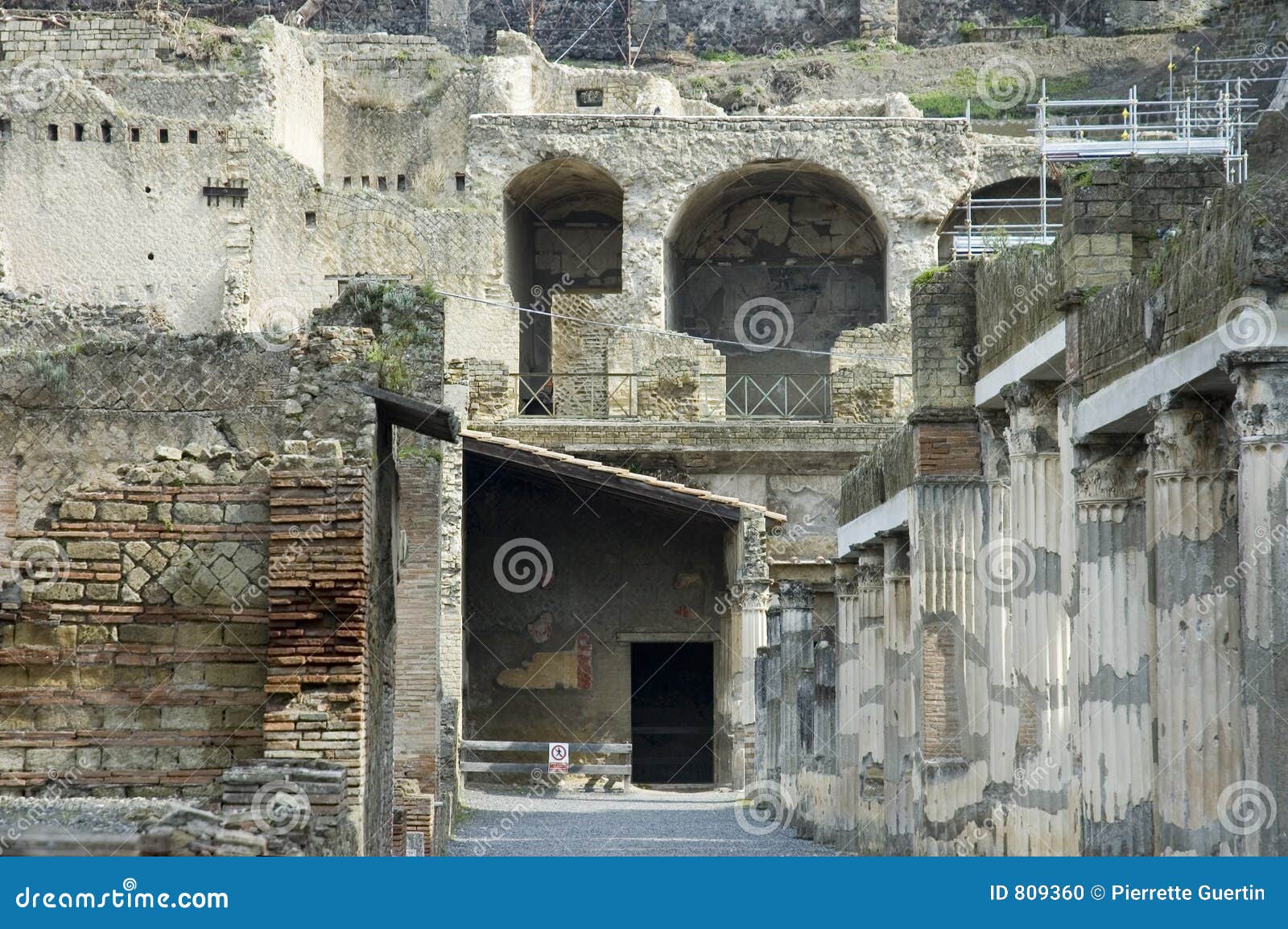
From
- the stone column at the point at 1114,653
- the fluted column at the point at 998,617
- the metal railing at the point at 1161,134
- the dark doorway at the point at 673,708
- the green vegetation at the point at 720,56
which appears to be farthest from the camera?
the green vegetation at the point at 720,56

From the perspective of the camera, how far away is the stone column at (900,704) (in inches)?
622

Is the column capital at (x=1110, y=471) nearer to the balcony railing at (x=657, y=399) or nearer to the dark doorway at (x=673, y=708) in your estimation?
the dark doorway at (x=673, y=708)

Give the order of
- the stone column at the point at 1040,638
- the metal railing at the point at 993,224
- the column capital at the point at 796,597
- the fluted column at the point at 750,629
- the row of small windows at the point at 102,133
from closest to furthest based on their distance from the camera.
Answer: the stone column at the point at 1040,638, the column capital at the point at 796,597, the fluted column at the point at 750,629, the metal railing at the point at 993,224, the row of small windows at the point at 102,133

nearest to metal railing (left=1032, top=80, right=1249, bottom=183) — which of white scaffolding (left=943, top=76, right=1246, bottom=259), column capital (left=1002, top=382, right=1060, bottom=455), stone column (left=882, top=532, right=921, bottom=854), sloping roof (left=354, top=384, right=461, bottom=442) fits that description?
white scaffolding (left=943, top=76, right=1246, bottom=259)

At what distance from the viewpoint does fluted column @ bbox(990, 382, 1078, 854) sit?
12.9m

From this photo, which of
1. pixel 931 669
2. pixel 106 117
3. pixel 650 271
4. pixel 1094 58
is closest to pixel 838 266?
pixel 650 271

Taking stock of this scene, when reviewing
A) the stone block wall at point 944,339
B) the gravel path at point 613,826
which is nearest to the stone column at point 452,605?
the gravel path at point 613,826

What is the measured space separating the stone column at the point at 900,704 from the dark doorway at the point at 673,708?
11649mm

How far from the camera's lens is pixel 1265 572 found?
9.09m

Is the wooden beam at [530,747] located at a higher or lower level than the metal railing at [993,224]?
lower

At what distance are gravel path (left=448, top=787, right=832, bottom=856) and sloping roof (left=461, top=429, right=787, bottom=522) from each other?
3386mm

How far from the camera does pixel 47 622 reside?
11555mm

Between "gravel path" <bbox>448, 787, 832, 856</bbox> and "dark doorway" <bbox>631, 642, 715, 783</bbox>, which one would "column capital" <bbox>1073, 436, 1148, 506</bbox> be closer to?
"gravel path" <bbox>448, 787, 832, 856</bbox>

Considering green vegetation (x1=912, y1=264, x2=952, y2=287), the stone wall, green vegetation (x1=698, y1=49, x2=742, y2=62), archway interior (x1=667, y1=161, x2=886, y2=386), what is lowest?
the stone wall
